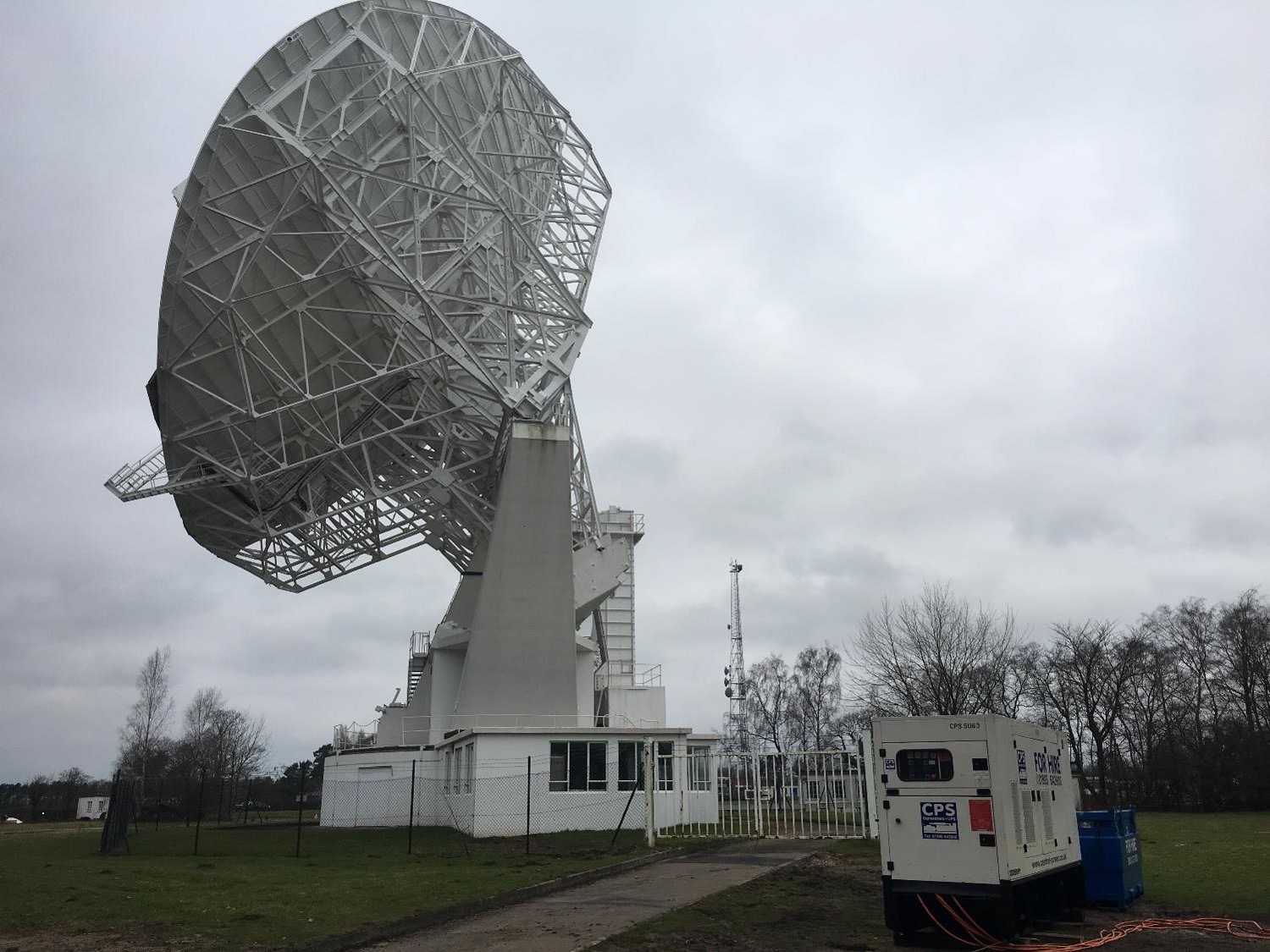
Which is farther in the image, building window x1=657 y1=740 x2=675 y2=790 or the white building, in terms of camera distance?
building window x1=657 y1=740 x2=675 y2=790

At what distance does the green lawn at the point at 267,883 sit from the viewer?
36.1ft

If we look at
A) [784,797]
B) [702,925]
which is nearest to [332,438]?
[784,797]

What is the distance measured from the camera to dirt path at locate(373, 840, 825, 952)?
10266 millimetres

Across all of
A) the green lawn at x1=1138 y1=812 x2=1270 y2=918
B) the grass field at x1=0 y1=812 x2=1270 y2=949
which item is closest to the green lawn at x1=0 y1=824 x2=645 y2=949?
the grass field at x1=0 y1=812 x2=1270 y2=949

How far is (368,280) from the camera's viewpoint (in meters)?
24.0

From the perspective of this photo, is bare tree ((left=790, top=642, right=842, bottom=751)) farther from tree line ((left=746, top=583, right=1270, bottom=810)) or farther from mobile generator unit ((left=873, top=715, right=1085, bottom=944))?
mobile generator unit ((left=873, top=715, right=1085, bottom=944))

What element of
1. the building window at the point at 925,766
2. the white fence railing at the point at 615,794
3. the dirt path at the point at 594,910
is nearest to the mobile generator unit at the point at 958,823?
the building window at the point at 925,766

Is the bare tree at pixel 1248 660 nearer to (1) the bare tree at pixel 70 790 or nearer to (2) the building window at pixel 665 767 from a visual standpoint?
→ (2) the building window at pixel 665 767


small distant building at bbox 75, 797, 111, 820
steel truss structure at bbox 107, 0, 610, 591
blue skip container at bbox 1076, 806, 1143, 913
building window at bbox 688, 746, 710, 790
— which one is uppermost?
steel truss structure at bbox 107, 0, 610, 591

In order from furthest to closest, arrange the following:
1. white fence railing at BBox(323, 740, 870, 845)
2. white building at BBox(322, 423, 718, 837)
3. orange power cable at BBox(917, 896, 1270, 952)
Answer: white building at BBox(322, 423, 718, 837), white fence railing at BBox(323, 740, 870, 845), orange power cable at BBox(917, 896, 1270, 952)

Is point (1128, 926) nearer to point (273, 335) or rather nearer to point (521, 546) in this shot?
point (521, 546)

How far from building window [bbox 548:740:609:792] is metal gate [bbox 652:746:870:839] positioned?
64.1 inches

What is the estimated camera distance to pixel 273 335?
24.8 metres

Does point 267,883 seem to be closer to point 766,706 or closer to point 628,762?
point 628,762
